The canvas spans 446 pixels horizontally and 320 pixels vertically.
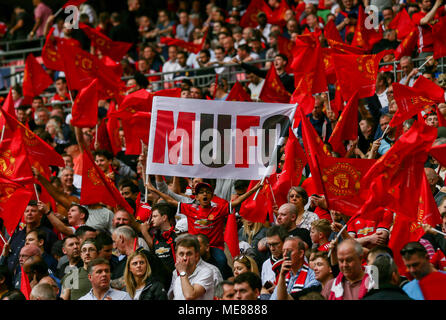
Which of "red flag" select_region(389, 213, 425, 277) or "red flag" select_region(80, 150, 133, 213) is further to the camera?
"red flag" select_region(80, 150, 133, 213)

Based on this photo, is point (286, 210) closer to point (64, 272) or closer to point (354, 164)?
point (354, 164)

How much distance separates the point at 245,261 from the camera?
29.3ft

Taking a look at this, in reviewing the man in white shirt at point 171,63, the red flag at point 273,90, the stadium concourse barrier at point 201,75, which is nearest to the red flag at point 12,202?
the red flag at point 273,90

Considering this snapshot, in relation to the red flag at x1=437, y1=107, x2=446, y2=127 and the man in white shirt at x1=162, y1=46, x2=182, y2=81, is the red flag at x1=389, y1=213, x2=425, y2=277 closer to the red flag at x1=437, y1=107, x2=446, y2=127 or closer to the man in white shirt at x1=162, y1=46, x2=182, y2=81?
the red flag at x1=437, y1=107, x2=446, y2=127

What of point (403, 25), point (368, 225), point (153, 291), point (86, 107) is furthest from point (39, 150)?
point (403, 25)

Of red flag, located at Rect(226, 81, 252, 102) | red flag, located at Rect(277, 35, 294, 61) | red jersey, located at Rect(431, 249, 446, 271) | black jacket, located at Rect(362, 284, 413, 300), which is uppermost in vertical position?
black jacket, located at Rect(362, 284, 413, 300)

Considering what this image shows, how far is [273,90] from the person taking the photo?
13.8 metres

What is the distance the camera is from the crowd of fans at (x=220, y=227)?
8117mm

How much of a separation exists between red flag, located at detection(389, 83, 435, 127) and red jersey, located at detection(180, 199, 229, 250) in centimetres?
224

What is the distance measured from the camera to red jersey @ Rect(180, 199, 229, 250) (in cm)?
1022

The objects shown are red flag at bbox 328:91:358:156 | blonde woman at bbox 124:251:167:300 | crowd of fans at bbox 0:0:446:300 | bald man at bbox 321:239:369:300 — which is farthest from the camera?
red flag at bbox 328:91:358:156

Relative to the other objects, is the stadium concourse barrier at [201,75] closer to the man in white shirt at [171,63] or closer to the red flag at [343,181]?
the man in white shirt at [171,63]

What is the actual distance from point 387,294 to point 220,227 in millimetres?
3446

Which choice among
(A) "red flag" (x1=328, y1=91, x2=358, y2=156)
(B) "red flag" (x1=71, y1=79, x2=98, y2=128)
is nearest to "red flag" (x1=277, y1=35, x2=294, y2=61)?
(B) "red flag" (x1=71, y1=79, x2=98, y2=128)
